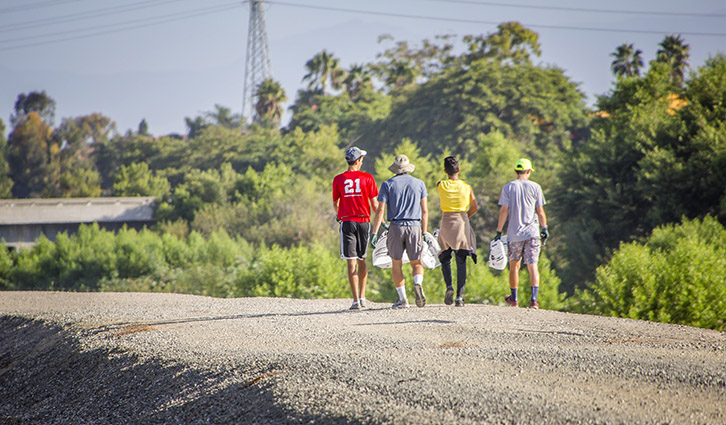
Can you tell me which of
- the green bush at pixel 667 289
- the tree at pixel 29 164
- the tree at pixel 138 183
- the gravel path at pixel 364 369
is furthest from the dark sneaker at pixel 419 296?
the tree at pixel 29 164

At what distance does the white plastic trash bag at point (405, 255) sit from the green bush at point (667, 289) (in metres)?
3.49

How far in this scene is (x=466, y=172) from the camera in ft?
116

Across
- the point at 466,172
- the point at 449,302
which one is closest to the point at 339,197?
the point at 449,302

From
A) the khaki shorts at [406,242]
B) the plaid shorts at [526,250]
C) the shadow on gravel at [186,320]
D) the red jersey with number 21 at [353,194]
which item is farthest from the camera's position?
the plaid shorts at [526,250]

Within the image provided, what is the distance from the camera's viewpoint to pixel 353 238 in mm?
8609

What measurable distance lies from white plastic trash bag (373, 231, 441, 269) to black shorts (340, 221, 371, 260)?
39cm

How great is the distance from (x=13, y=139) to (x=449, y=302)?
90901 mm

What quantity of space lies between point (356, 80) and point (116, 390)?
60774 millimetres

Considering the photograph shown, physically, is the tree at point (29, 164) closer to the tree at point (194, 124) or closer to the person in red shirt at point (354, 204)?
the tree at point (194, 124)

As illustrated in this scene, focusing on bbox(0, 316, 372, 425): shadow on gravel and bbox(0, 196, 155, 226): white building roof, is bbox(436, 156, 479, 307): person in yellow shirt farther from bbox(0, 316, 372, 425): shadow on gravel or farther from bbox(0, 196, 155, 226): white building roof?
bbox(0, 196, 155, 226): white building roof

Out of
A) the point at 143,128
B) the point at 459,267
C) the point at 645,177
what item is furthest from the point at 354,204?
the point at 143,128

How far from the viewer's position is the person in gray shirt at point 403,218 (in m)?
8.58

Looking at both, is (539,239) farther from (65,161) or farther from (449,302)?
(65,161)

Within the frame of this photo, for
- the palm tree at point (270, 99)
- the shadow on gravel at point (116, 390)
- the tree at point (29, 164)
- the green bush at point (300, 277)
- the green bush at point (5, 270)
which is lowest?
the green bush at point (5, 270)
